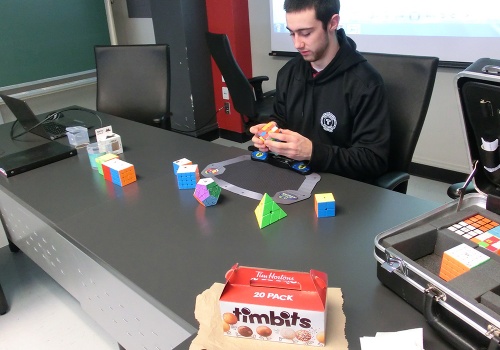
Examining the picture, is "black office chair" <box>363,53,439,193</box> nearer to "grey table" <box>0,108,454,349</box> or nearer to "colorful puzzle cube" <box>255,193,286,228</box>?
"grey table" <box>0,108,454,349</box>

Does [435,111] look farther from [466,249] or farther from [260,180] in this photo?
[466,249]

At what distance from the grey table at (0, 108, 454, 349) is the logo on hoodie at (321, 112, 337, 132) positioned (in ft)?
1.06

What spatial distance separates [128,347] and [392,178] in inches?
39.1

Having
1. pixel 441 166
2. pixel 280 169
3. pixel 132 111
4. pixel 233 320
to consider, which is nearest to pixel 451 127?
pixel 441 166

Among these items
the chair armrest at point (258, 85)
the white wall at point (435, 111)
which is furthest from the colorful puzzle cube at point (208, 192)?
the chair armrest at point (258, 85)

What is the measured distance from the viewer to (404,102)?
1.49 metres

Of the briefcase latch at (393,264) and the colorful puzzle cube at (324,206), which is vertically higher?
the briefcase latch at (393,264)

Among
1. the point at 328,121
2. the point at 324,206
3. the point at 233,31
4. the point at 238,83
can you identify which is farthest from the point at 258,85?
the point at 324,206

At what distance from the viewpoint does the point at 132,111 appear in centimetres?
245

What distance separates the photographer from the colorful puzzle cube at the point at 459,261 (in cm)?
76

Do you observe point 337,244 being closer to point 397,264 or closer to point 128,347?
point 397,264

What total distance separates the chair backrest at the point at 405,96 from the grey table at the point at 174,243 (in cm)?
35

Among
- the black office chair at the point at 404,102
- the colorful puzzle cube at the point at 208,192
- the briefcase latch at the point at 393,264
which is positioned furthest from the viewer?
the black office chair at the point at 404,102

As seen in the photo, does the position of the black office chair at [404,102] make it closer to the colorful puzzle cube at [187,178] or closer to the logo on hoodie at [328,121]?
the logo on hoodie at [328,121]
